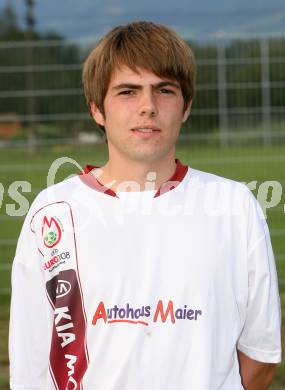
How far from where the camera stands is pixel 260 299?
75.8 inches

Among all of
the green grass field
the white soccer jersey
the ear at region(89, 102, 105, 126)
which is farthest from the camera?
the green grass field

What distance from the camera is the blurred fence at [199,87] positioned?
6.00 meters

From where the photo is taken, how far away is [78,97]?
6273 mm

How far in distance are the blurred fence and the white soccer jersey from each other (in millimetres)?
3980

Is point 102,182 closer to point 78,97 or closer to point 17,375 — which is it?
point 17,375

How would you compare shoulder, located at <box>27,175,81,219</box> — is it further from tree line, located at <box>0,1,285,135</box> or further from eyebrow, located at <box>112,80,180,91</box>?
tree line, located at <box>0,1,285,135</box>

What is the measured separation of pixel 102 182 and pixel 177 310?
0.35 meters

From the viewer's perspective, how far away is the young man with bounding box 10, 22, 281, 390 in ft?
6.12

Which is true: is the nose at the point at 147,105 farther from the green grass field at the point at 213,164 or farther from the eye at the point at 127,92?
the green grass field at the point at 213,164

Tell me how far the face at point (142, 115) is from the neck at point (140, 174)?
0.01 meters

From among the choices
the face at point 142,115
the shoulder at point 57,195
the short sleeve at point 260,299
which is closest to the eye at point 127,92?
the face at point 142,115

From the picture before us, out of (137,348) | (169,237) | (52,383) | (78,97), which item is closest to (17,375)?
(52,383)

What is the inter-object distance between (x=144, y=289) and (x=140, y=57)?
525 mm

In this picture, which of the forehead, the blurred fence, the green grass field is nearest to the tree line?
the blurred fence
